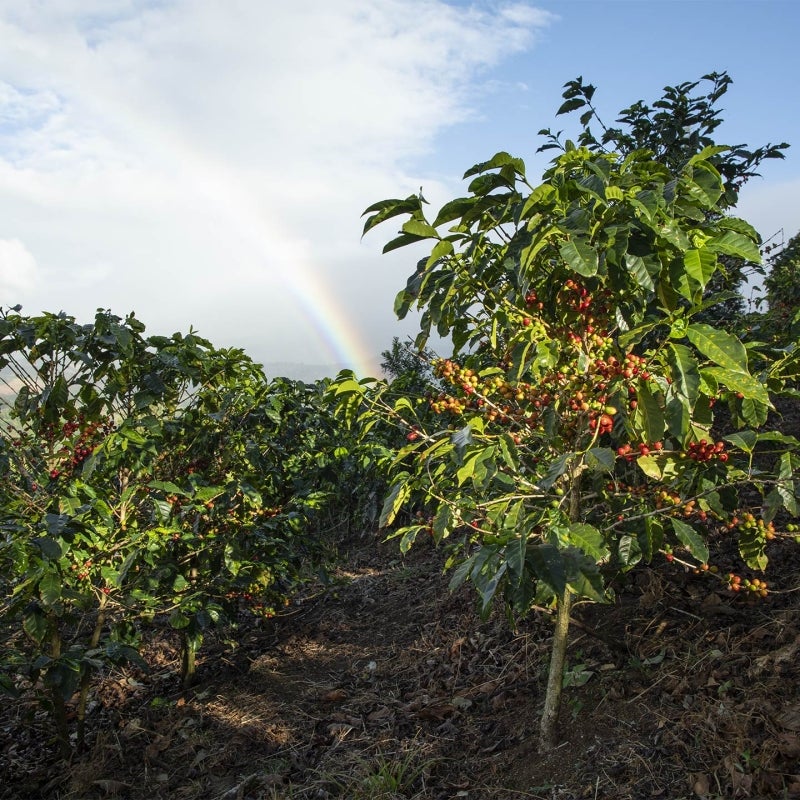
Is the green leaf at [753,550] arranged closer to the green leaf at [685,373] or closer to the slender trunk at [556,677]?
the slender trunk at [556,677]

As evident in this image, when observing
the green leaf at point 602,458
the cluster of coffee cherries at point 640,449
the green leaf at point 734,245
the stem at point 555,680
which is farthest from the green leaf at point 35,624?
the green leaf at point 734,245

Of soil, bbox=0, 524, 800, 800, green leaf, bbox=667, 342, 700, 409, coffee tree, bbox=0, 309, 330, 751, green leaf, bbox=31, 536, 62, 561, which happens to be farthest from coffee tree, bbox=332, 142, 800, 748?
coffee tree, bbox=0, 309, 330, 751

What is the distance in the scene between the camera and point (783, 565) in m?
3.55

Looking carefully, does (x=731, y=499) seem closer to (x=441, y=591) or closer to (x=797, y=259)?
(x=441, y=591)

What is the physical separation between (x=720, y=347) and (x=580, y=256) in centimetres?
56

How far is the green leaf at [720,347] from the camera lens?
2004 mm

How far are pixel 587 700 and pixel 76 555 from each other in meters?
2.77

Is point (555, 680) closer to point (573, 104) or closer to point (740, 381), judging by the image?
point (740, 381)

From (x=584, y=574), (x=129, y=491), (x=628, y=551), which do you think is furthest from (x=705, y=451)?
(x=129, y=491)

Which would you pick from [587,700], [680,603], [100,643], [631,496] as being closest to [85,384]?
[100,643]

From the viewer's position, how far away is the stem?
282cm

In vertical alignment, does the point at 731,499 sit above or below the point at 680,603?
above

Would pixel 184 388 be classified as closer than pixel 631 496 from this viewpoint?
No

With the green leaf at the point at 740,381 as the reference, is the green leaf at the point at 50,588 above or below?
below
